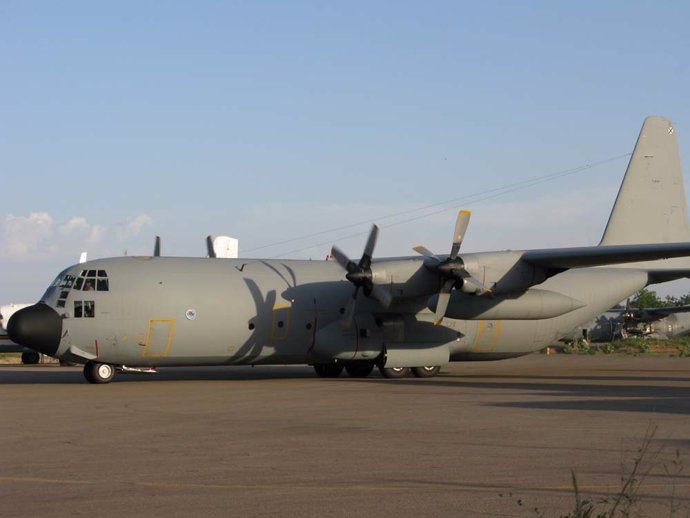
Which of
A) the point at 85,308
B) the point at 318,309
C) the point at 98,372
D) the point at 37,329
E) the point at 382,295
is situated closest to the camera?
the point at 37,329

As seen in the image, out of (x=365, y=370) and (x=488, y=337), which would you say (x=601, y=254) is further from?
(x=365, y=370)

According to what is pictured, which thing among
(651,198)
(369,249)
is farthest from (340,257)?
(651,198)

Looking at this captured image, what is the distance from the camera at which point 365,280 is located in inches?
1082

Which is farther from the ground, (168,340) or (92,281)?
(92,281)

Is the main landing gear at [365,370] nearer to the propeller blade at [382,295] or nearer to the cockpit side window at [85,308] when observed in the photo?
the propeller blade at [382,295]

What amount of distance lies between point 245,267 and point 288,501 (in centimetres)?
2005

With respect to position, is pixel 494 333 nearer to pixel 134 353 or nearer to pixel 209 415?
pixel 134 353

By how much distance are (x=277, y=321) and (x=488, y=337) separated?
7177 mm

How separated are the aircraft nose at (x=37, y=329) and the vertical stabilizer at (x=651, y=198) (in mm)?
19324

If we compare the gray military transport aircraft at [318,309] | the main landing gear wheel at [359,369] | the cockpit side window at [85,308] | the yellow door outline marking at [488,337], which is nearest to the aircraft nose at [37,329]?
the gray military transport aircraft at [318,309]

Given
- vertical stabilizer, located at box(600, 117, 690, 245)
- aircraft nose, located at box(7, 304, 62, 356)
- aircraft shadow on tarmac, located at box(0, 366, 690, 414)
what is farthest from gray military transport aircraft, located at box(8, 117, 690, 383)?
vertical stabilizer, located at box(600, 117, 690, 245)

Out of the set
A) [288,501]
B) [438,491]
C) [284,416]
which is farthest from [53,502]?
[284,416]

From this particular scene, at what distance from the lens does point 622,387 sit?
24984 mm

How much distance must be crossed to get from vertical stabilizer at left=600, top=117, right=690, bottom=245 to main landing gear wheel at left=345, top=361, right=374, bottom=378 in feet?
33.1
